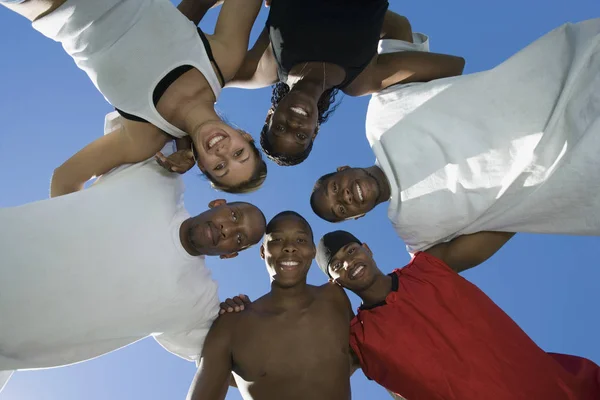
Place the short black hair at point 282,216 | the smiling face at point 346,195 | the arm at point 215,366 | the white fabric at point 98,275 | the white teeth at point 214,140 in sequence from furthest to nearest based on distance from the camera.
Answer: the short black hair at point 282,216
the smiling face at point 346,195
the arm at point 215,366
the white teeth at point 214,140
the white fabric at point 98,275

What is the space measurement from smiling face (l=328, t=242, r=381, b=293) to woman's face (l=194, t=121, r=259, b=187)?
524 millimetres

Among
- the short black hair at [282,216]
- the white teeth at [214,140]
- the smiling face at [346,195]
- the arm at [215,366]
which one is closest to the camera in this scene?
the white teeth at [214,140]

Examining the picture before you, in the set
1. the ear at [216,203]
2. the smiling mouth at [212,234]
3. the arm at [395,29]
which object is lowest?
the smiling mouth at [212,234]

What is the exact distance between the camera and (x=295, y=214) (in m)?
2.14

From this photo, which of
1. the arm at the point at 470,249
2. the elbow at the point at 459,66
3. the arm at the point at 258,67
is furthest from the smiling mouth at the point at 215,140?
the elbow at the point at 459,66

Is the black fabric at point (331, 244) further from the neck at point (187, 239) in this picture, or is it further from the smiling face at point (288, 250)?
the neck at point (187, 239)

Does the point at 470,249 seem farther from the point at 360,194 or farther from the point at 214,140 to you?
the point at 214,140

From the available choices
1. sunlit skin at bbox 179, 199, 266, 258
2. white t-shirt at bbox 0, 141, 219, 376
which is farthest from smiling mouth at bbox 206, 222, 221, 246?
white t-shirt at bbox 0, 141, 219, 376

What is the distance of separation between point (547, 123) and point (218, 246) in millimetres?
1240

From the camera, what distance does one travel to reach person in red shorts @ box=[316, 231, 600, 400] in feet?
5.93

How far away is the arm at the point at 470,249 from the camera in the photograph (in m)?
2.04

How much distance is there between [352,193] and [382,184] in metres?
0.12

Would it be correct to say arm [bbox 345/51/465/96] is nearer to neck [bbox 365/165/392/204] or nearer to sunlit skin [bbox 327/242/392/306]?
neck [bbox 365/165/392/204]

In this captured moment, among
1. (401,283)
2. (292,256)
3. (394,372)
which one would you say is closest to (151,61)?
(292,256)
